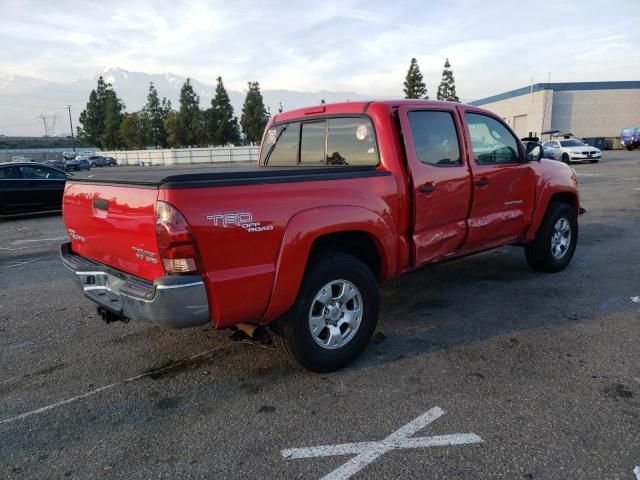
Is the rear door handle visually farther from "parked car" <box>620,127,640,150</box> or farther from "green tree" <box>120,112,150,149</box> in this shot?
"green tree" <box>120,112,150,149</box>

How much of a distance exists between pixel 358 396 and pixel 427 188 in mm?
1821

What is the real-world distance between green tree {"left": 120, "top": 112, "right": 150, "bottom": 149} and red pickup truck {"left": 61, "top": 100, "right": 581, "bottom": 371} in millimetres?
69757

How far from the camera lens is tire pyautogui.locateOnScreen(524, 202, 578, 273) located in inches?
224

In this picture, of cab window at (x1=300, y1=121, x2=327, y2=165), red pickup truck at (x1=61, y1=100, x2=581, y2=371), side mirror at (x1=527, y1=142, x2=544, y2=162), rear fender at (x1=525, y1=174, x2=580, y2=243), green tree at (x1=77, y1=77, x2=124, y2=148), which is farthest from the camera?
green tree at (x1=77, y1=77, x2=124, y2=148)

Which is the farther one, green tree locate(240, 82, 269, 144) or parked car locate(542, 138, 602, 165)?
green tree locate(240, 82, 269, 144)

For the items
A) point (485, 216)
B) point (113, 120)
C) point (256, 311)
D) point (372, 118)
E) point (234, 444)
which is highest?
point (113, 120)

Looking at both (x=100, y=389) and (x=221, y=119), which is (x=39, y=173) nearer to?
(x=100, y=389)

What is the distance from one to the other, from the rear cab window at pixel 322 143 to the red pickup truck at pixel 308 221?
2cm

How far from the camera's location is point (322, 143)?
4.46 metres

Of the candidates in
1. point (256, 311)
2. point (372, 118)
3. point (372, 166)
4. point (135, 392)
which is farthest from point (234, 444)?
point (372, 118)

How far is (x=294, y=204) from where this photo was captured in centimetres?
314

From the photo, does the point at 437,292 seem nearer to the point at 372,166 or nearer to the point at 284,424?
the point at 372,166

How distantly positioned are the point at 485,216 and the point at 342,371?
2.30m

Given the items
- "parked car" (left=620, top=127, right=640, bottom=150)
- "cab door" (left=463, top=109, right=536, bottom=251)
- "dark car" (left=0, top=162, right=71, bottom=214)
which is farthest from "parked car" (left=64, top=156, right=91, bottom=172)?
"parked car" (left=620, top=127, right=640, bottom=150)
